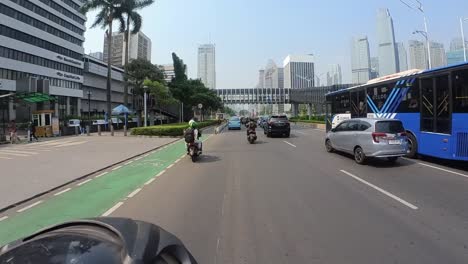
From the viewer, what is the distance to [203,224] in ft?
22.2

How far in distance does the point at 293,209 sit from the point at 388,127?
290 inches

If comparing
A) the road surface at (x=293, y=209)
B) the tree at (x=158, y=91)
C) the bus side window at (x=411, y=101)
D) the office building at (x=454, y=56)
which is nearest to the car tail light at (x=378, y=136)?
the road surface at (x=293, y=209)

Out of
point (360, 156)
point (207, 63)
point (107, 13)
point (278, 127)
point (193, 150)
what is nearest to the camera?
point (360, 156)

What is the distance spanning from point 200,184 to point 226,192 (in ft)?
4.59

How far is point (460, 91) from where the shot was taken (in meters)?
12.5

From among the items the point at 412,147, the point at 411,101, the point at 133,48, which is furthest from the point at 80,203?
the point at 133,48

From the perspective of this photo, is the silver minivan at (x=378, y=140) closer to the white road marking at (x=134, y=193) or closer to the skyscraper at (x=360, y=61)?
the white road marking at (x=134, y=193)

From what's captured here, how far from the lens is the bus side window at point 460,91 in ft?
40.3

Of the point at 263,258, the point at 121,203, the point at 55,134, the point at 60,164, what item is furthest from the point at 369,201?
the point at 55,134

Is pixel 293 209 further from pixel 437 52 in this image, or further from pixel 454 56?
pixel 437 52

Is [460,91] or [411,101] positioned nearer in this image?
[460,91]

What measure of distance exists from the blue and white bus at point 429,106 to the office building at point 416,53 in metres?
41.4

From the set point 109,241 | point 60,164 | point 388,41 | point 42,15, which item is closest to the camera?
point 109,241

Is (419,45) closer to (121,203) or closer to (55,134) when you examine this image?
(55,134)
